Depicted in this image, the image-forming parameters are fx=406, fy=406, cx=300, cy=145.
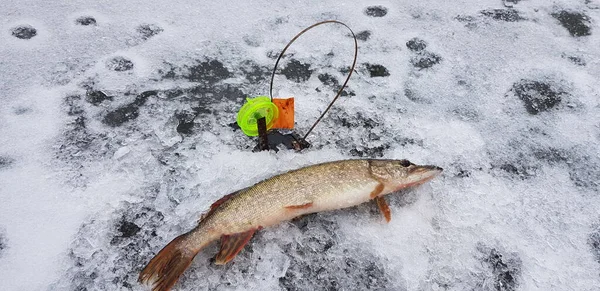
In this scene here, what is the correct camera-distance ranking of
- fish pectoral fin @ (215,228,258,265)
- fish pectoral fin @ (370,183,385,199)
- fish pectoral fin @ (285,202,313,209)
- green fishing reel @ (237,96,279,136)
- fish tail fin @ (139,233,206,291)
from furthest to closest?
green fishing reel @ (237,96,279,136), fish pectoral fin @ (370,183,385,199), fish pectoral fin @ (285,202,313,209), fish pectoral fin @ (215,228,258,265), fish tail fin @ (139,233,206,291)

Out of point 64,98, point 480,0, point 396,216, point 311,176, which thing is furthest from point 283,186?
point 480,0

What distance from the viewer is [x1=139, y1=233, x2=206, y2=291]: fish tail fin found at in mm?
1905

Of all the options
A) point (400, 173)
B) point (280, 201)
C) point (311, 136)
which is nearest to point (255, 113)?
point (311, 136)

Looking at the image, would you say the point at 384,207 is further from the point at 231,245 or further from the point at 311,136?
the point at 231,245

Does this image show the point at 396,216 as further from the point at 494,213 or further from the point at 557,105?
the point at 557,105

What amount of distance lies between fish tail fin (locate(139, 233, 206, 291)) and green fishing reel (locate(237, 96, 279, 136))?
0.79m

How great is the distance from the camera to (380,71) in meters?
3.18

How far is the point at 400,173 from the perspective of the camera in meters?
2.30

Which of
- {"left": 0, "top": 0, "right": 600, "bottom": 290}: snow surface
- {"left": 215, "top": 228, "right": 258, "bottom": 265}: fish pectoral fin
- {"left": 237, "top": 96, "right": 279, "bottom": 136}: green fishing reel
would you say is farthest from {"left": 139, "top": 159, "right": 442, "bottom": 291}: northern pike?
{"left": 237, "top": 96, "right": 279, "bottom": 136}: green fishing reel

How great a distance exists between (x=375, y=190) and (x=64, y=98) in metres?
2.26

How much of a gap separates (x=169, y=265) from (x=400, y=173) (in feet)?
4.31

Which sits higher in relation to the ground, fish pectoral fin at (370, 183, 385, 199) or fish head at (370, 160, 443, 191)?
fish head at (370, 160, 443, 191)

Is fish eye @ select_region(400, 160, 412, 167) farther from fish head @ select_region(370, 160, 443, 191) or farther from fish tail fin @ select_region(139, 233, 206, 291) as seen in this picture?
fish tail fin @ select_region(139, 233, 206, 291)

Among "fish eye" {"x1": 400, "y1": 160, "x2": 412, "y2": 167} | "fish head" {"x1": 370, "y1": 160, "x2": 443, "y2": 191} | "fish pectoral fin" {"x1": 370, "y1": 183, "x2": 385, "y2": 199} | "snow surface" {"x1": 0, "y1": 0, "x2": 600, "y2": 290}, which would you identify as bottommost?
"snow surface" {"x1": 0, "y1": 0, "x2": 600, "y2": 290}
